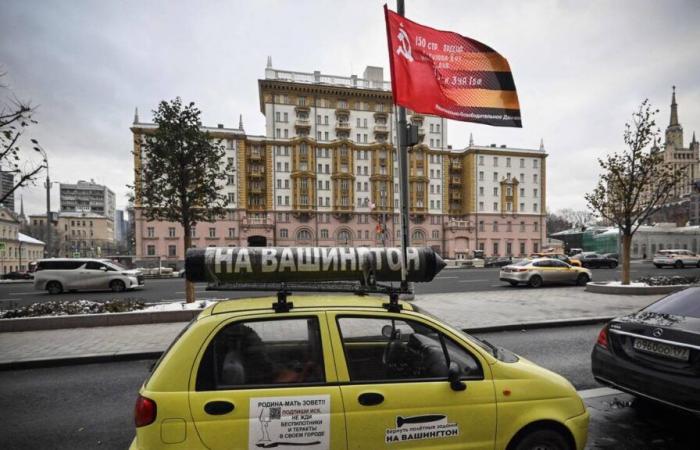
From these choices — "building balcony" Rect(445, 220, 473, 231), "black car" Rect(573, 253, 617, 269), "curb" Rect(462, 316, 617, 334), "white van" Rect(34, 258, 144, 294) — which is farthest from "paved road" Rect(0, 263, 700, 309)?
"building balcony" Rect(445, 220, 473, 231)

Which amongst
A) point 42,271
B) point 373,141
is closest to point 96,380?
point 42,271

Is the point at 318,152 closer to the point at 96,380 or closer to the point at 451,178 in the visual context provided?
the point at 451,178

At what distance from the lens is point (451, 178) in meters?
68.9

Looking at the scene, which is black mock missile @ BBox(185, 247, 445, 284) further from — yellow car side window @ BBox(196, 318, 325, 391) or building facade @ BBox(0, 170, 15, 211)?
building facade @ BBox(0, 170, 15, 211)

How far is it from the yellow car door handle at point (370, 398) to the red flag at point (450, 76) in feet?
14.7

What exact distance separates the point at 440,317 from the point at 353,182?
176 feet

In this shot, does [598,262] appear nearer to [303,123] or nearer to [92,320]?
[92,320]

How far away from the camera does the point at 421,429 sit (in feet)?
8.47

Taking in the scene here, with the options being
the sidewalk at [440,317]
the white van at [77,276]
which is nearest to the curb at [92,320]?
the sidewalk at [440,317]

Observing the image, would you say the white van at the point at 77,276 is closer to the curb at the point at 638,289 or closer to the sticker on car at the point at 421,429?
the sticker on car at the point at 421,429

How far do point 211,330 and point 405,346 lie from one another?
1.59 metres

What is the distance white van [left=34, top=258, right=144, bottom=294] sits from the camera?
690 inches

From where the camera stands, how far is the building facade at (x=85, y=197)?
147500 millimetres

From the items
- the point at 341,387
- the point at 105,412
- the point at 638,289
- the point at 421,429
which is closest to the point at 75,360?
the point at 105,412
